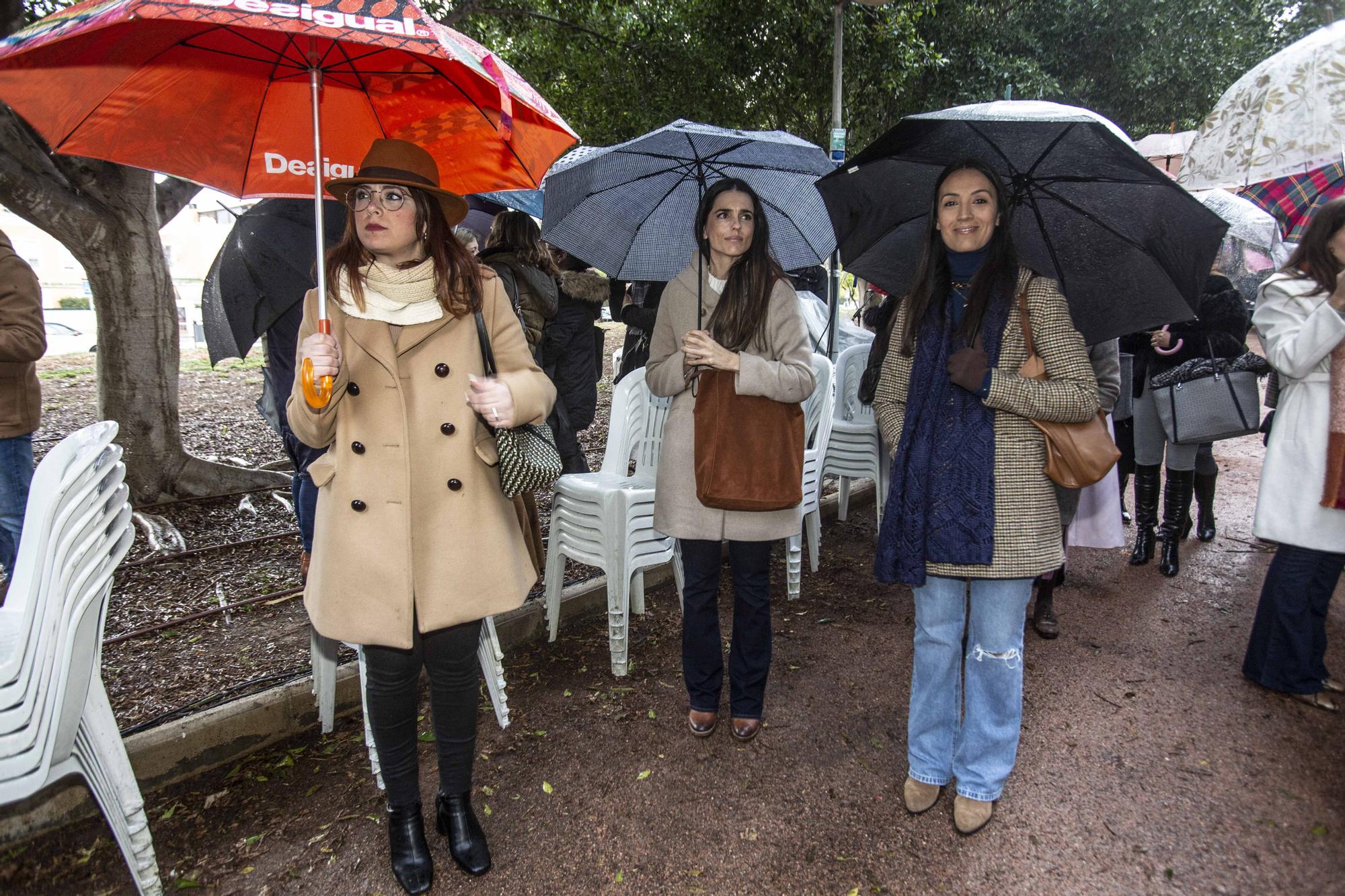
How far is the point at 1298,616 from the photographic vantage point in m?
3.56

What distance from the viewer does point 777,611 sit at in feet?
15.2

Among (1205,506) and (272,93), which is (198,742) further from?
(1205,506)

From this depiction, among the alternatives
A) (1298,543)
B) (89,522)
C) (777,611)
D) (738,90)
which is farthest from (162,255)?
(1298,543)

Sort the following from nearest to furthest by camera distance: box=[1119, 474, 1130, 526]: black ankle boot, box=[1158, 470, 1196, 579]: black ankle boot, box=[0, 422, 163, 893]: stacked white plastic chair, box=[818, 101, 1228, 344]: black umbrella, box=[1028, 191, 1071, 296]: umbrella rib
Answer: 1. box=[0, 422, 163, 893]: stacked white plastic chair
2. box=[818, 101, 1228, 344]: black umbrella
3. box=[1028, 191, 1071, 296]: umbrella rib
4. box=[1158, 470, 1196, 579]: black ankle boot
5. box=[1119, 474, 1130, 526]: black ankle boot

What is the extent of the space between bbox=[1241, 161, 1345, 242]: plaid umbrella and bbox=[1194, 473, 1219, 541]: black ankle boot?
5.30 ft

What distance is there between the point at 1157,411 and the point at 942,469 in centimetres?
341

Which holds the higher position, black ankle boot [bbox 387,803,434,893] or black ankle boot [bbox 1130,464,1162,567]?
black ankle boot [bbox 1130,464,1162,567]

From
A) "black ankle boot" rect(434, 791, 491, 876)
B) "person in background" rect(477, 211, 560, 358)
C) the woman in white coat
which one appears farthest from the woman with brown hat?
the woman in white coat

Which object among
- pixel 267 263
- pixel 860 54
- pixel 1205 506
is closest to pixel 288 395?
A: pixel 267 263

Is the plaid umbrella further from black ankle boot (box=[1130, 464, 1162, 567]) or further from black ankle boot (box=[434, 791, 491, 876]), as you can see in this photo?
black ankle boot (box=[434, 791, 491, 876])

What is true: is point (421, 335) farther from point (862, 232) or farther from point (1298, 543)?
point (1298, 543)

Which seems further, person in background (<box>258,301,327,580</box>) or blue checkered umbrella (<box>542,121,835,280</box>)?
blue checkered umbrella (<box>542,121,835,280</box>)

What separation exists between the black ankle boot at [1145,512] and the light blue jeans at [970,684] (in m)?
3.15

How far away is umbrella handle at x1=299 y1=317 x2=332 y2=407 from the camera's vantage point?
2.11 metres
